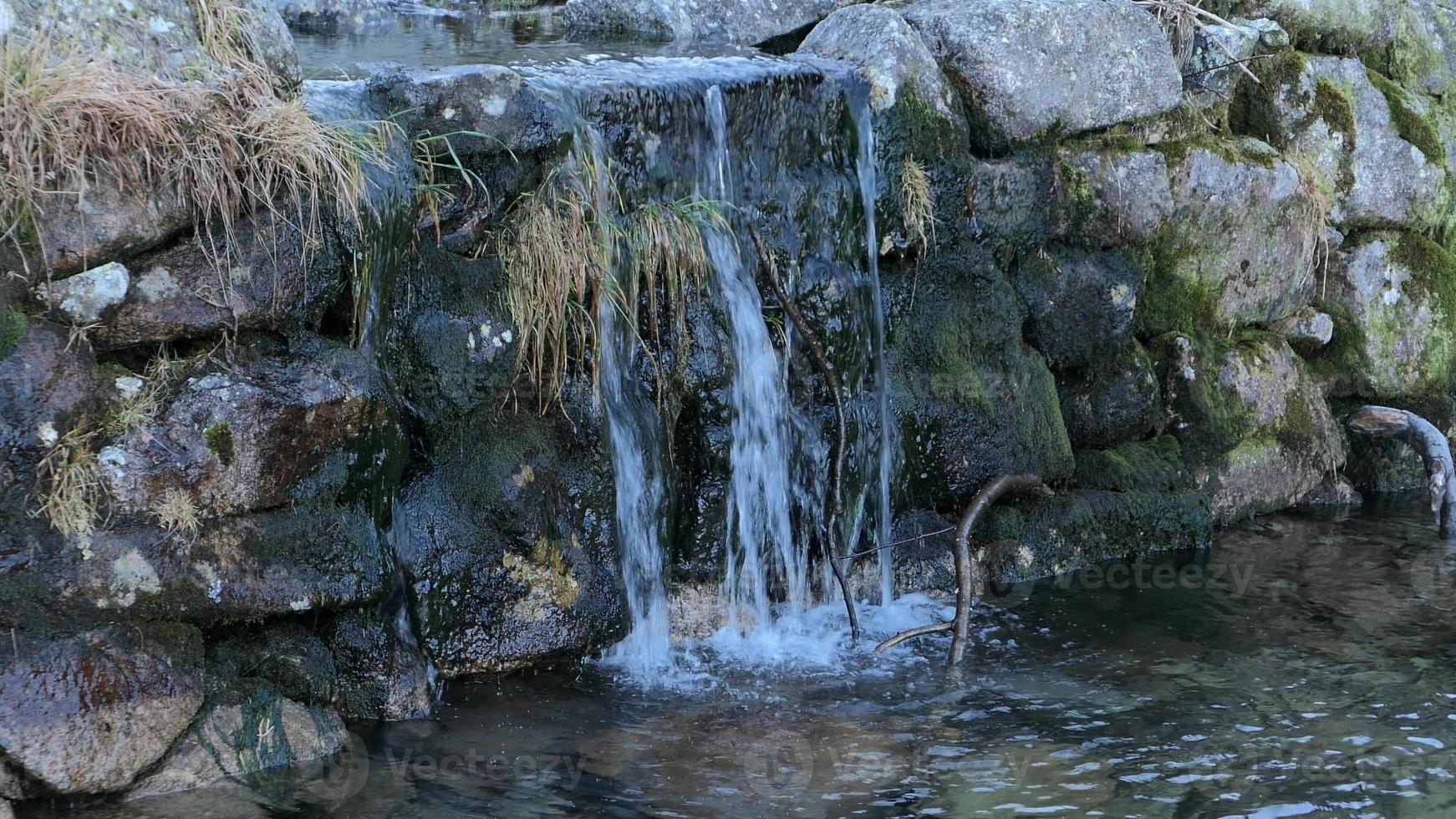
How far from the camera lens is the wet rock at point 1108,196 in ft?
24.2

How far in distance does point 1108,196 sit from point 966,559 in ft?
→ 7.85

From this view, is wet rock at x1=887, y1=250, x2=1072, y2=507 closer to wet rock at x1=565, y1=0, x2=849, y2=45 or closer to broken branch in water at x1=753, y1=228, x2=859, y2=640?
broken branch in water at x1=753, y1=228, x2=859, y2=640

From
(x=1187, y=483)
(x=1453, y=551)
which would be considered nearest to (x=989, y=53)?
(x=1187, y=483)

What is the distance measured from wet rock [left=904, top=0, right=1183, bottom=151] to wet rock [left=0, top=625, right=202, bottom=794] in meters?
4.78

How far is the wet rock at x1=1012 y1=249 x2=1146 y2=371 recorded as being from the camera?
741cm

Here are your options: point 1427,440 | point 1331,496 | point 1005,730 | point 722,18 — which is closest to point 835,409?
point 1005,730

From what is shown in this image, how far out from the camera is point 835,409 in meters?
6.66

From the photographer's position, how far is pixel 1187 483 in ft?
25.3

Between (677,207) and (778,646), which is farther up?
(677,207)

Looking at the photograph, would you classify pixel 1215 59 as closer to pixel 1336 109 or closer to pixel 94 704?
pixel 1336 109

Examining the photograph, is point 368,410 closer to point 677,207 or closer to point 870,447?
point 677,207

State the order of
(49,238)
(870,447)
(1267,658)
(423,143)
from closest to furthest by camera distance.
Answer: (49,238) < (423,143) < (1267,658) < (870,447)

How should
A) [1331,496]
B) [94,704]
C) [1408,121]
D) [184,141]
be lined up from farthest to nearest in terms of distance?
[1408,121] → [1331,496] → [184,141] → [94,704]

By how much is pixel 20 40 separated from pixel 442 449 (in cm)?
215
